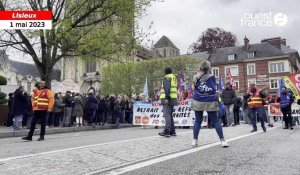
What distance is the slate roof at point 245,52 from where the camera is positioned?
216 feet

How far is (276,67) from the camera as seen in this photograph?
6500cm

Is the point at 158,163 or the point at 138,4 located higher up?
the point at 138,4

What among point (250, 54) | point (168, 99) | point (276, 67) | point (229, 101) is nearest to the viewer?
point (168, 99)

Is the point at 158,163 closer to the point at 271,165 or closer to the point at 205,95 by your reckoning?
the point at 271,165

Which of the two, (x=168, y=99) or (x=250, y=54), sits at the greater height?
(x=250, y=54)

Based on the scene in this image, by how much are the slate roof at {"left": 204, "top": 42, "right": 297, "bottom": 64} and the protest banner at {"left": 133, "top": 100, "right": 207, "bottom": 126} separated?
52093mm

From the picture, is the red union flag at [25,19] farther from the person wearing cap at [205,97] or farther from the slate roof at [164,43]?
the slate roof at [164,43]

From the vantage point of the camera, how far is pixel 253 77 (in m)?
67.1

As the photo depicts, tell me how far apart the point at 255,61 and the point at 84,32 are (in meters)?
51.9

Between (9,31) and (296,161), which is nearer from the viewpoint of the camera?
(296,161)

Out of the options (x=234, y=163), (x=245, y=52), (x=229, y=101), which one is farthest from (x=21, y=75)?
(x=234, y=163)

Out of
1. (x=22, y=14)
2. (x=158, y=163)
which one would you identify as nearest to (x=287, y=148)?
(x=158, y=163)

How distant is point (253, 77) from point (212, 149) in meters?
63.0

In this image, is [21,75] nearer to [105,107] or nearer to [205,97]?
[105,107]
